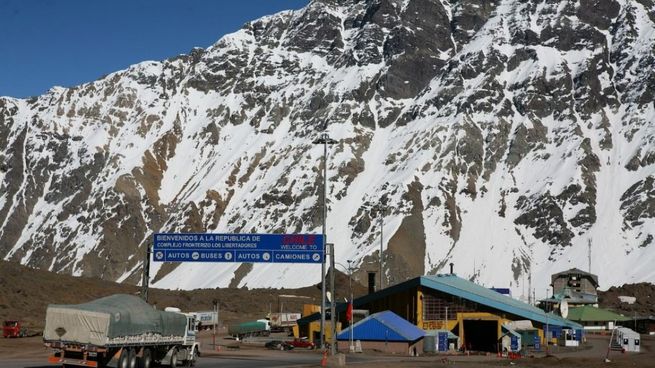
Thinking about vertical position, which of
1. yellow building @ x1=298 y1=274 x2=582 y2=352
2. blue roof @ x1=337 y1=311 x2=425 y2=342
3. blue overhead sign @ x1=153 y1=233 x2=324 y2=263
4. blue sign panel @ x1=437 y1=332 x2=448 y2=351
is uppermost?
blue overhead sign @ x1=153 y1=233 x2=324 y2=263

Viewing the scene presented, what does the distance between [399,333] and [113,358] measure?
34057mm

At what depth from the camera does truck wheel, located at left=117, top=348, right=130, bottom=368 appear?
37.9 metres

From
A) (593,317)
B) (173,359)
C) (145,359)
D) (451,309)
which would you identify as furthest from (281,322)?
(145,359)

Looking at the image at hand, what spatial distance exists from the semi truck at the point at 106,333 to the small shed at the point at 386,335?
29.0m

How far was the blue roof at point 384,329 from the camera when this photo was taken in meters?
68.6

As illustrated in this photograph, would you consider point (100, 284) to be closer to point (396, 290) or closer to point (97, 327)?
point (396, 290)

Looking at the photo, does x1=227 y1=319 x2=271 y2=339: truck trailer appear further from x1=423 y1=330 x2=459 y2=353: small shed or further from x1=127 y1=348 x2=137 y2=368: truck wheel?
x1=127 y1=348 x2=137 y2=368: truck wheel

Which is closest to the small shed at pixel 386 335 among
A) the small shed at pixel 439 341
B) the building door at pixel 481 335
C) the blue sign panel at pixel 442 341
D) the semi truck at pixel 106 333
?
the small shed at pixel 439 341

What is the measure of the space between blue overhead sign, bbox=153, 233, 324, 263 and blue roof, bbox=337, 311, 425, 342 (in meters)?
11.4

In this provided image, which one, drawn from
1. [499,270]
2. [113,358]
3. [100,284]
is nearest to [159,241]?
[113,358]

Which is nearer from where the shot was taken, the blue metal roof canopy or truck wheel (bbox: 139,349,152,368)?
truck wheel (bbox: 139,349,152,368)

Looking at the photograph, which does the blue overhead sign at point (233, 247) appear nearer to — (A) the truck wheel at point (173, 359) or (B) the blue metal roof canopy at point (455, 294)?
(A) the truck wheel at point (173, 359)

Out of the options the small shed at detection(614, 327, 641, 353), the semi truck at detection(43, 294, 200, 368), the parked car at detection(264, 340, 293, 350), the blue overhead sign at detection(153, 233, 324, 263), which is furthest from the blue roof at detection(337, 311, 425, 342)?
the semi truck at detection(43, 294, 200, 368)

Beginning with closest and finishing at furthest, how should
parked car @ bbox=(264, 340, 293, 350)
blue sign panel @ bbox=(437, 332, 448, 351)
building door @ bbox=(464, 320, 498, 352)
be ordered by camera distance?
parked car @ bbox=(264, 340, 293, 350), blue sign panel @ bbox=(437, 332, 448, 351), building door @ bbox=(464, 320, 498, 352)
